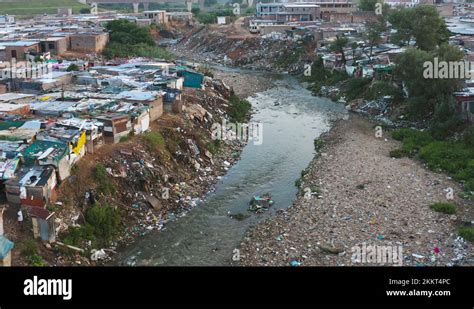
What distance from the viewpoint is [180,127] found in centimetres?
1612

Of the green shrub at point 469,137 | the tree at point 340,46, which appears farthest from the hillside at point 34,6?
the green shrub at point 469,137

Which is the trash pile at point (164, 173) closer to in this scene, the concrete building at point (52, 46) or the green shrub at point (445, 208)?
the green shrub at point (445, 208)

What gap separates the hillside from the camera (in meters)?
62.5

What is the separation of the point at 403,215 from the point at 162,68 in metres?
13.1

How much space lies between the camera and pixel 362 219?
11.8 m

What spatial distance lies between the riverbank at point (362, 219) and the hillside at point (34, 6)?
5723cm

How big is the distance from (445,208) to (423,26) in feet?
47.7

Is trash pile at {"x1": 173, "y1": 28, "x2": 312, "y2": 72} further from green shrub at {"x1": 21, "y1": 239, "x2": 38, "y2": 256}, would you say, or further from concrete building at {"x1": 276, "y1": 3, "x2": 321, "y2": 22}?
green shrub at {"x1": 21, "y1": 239, "x2": 38, "y2": 256}

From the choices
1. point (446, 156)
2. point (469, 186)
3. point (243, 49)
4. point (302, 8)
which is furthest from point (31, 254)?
point (302, 8)

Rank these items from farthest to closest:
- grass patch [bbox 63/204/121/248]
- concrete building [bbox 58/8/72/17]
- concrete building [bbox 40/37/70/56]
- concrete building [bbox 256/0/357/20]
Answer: concrete building [bbox 58/8/72/17] < concrete building [bbox 256/0/357/20] < concrete building [bbox 40/37/70/56] < grass patch [bbox 63/204/121/248]

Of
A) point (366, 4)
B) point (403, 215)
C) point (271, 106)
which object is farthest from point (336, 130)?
point (366, 4)

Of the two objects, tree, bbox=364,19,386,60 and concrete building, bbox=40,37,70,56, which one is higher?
tree, bbox=364,19,386,60

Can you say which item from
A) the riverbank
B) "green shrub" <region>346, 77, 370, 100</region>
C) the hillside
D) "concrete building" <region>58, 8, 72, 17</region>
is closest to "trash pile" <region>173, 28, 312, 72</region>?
"green shrub" <region>346, 77, 370, 100</region>

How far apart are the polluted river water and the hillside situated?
4884 centimetres
